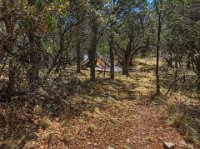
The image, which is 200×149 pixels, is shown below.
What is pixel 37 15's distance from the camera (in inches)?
219

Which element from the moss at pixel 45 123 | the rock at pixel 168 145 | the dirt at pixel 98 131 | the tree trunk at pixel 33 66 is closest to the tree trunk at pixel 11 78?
the tree trunk at pixel 33 66

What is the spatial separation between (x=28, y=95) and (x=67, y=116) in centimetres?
117

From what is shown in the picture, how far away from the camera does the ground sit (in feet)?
20.4

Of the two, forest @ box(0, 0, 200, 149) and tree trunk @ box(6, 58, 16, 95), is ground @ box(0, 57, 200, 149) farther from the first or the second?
tree trunk @ box(6, 58, 16, 95)

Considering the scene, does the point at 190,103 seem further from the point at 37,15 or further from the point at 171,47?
the point at 37,15

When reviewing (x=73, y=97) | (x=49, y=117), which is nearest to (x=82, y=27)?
(x=73, y=97)

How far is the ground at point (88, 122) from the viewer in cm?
622

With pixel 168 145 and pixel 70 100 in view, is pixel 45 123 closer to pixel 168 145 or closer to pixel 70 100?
pixel 70 100

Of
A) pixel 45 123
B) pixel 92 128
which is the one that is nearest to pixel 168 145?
pixel 92 128

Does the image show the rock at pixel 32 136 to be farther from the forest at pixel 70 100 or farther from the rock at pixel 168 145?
the rock at pixel 168 145


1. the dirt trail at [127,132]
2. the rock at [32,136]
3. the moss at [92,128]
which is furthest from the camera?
the moss at [92,128]

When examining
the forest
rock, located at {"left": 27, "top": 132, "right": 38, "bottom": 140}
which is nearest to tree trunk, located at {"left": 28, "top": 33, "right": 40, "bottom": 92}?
the forest

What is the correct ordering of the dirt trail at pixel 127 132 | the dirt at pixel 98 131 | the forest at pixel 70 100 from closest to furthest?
1. the forest at pixel 70 100
2. the dirt at pixel 98 131
3. the dirt trail at pixel 127 132

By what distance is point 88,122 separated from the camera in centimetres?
751
